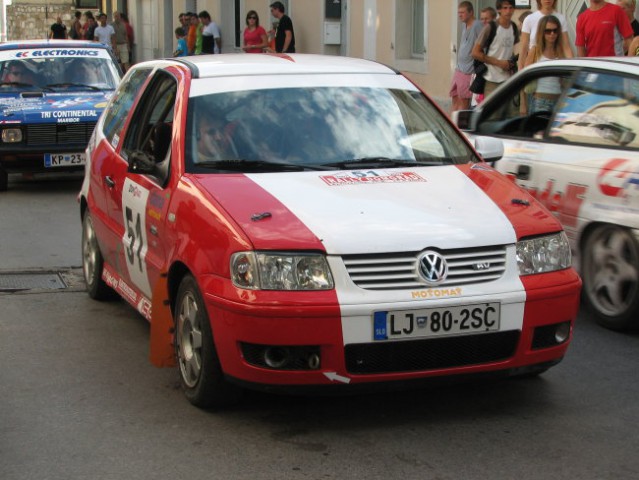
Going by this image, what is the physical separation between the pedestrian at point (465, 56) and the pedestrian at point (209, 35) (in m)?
13.5

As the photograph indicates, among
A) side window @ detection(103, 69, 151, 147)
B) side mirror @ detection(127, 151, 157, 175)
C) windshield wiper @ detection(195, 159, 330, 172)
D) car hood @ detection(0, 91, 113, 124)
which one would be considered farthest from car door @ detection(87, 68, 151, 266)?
car hood @ detection(0, 91, 113, 124)

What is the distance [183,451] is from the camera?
496 cm

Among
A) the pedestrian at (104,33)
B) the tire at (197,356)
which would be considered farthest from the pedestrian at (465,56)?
the pedestrian at (104,33)

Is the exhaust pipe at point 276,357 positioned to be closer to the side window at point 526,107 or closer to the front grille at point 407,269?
the front grille at point 407,269

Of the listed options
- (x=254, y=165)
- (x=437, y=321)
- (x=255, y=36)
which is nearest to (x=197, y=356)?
(x=254, y=165)

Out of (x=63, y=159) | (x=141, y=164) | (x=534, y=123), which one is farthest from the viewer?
(x=63, y=159)

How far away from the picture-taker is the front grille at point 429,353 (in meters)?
5.03

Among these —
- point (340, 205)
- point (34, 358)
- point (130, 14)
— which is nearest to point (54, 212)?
point (34, 358)

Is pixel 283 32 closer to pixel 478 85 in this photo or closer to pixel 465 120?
pixel 478 85

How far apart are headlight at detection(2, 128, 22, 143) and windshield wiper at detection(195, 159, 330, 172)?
8.17m

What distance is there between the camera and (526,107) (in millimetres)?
8414

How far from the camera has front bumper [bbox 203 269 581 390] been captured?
4961 mm

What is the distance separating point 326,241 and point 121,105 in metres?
3.07

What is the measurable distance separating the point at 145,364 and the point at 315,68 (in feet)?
6.03
